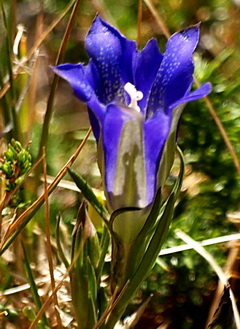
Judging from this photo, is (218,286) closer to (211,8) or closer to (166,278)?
(166,278)

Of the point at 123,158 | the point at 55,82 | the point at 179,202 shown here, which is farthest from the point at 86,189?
the point at 179,202

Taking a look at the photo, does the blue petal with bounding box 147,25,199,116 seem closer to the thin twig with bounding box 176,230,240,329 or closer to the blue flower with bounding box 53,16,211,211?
the blue flower with bounding box 53,16,211,211

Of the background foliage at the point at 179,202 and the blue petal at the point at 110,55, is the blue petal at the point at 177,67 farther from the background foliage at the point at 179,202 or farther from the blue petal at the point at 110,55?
the background foliage at the point at 179,202

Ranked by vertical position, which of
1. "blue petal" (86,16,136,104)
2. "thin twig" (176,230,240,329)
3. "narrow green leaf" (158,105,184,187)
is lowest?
"thin twig" (176,230,240,329)

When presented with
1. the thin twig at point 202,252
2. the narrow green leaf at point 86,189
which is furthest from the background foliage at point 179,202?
the narrow green leaf at point 86,189

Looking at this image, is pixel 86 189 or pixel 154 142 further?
pixel 86 189

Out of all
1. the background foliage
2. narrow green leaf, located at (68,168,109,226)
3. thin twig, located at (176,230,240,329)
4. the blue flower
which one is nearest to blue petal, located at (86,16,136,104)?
the blue flower

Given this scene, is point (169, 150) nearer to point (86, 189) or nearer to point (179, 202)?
point (86, 189)

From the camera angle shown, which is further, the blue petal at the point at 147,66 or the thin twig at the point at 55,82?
the thin twig at the point at 55,82
